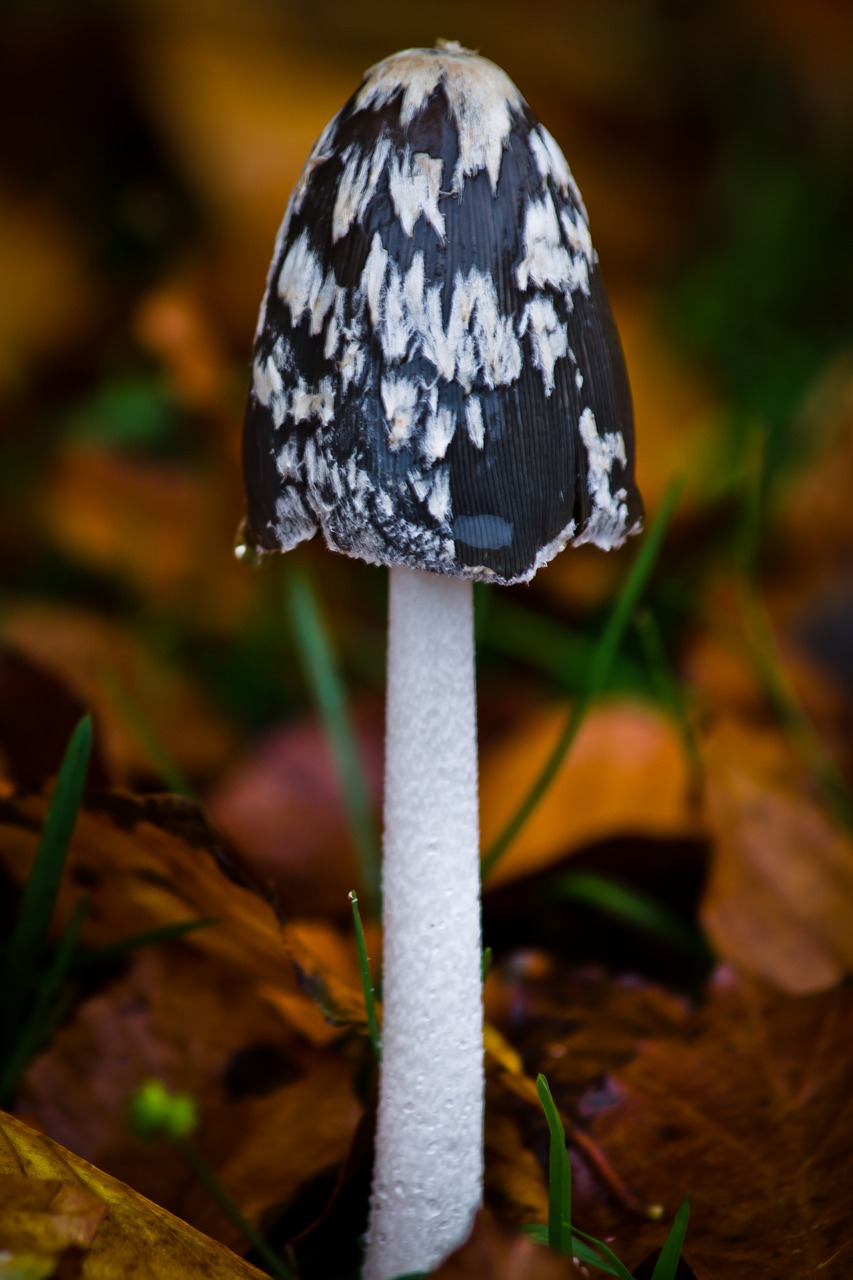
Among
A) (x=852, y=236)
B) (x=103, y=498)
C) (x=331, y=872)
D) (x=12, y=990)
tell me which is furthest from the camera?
(x=852, y=236)

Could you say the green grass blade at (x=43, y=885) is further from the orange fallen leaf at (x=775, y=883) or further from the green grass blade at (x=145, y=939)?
the orange fallen leaf at (x=775, y=883)

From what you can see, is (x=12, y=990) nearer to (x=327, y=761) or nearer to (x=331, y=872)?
(x=331, y=872)

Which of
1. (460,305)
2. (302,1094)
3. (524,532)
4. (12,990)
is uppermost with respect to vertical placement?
(460,305)

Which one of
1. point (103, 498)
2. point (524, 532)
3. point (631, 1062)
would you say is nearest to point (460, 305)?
point (524, 532)

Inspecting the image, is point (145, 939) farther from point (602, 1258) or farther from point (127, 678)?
point (127, 678)

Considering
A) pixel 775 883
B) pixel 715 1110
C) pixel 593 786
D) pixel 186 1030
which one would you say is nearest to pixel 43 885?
pixel 186 1030

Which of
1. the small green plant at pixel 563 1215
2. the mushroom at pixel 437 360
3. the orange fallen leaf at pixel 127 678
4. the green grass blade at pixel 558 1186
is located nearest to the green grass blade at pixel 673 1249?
the small green plant at pixel 563 1215
